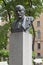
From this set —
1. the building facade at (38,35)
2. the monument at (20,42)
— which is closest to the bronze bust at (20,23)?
the monument at (20,42)

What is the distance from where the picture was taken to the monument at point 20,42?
27.8 ft

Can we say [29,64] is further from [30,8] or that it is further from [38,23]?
[38,23]

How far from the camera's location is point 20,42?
849 cm

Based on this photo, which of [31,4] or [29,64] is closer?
[29,64]

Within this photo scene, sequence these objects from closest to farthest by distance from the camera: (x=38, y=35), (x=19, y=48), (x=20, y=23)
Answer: (x=19, y=48)
(x=20, y=23)
(x=38, y=35)

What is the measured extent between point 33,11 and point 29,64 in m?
7.71

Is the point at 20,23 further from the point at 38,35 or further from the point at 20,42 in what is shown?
the point at 38,35

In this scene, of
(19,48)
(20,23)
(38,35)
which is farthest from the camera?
(38,35)

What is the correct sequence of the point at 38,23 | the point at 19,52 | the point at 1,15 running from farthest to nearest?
the point at 38,23, the point at 1,15, the point at 19,52

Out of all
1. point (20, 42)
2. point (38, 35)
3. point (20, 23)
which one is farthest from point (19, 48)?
point (38, 35)

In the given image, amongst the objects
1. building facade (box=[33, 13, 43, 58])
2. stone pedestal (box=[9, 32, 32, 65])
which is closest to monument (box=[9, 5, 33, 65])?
stone pedestal (box=[9, 32, 32, 65])

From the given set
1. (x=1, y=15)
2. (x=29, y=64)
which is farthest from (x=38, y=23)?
(x=29, y=64)

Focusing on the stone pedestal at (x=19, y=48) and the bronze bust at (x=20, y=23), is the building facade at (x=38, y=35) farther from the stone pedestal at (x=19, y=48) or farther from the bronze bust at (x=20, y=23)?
the stone pedestal at (x=19, y=48)

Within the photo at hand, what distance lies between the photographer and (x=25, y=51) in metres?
8.60
